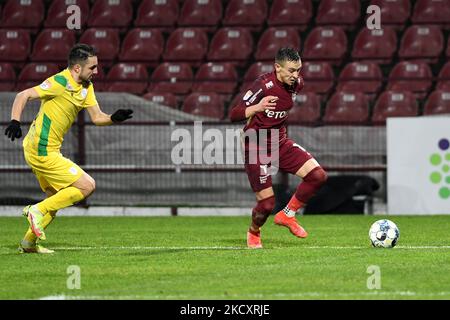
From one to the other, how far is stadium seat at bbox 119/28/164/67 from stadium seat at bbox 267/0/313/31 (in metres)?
2.30

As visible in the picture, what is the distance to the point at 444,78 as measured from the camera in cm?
1842

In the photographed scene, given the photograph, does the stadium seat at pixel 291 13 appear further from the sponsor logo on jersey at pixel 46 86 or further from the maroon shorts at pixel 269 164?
the sponsor logo on jersey at pixel 46 86

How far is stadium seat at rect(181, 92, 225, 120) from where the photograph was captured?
61.0 feet

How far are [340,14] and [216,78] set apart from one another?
2.97 meters

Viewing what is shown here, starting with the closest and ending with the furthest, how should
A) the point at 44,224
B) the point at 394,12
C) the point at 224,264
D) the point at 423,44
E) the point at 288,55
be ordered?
the point at 224,264 < the point at 44,224 < the point at 288,55 < the point at 423,44 < the point at 394,12

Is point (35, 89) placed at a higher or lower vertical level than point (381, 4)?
lower

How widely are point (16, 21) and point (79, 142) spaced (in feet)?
17.6

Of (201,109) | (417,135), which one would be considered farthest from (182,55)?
(417,135)

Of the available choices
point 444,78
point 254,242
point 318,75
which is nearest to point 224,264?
point 254,242

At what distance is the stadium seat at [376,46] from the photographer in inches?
792

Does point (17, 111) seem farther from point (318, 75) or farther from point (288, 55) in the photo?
point (318, 75)

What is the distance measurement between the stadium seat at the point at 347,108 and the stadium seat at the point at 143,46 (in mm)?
4135
